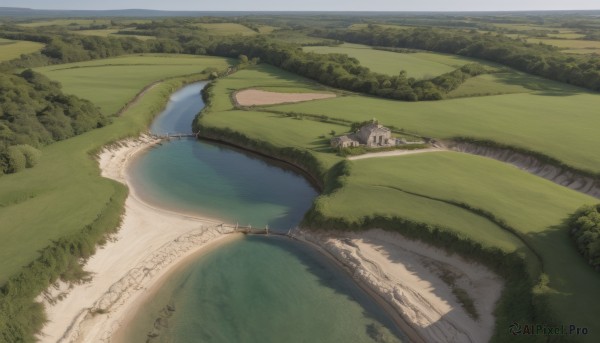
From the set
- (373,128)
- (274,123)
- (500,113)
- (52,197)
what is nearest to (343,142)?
(373,128)

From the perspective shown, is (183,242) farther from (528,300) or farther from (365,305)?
(528,300)

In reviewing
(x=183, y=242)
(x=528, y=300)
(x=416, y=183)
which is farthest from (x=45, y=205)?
(x=528, y=300)

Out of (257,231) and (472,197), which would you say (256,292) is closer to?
(257,231)

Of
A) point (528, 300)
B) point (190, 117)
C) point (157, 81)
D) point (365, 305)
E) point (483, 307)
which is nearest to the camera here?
point (528, 300)

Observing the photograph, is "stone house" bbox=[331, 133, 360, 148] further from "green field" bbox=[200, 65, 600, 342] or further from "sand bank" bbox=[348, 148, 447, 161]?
"sand bank" bbox=[348, 148, 447, 161]

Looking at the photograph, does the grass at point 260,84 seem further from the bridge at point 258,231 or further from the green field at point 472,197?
the bridge at point 258,231

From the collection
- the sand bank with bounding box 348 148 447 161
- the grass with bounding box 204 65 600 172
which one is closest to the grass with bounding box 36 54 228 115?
the grass with bounding box 204 65 600 172
